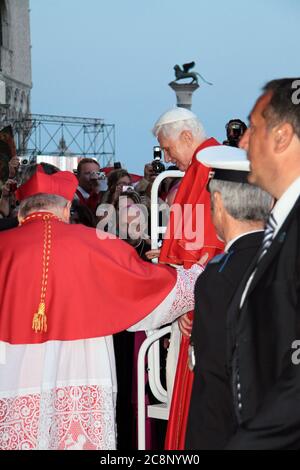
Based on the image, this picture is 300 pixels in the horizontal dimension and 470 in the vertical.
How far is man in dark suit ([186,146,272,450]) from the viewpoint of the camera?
319cm

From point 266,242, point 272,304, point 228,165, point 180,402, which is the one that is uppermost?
point 228,165

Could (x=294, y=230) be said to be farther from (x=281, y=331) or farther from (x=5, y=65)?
(x=5, y=65)

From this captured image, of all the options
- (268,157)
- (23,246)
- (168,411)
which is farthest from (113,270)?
(268,157)

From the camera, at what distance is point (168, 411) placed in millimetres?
5820

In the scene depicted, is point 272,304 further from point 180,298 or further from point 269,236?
point 180,298

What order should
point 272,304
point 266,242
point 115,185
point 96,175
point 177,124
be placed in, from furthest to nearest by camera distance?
point 96,175 → point 115,185 → point 177,124 → point 266,242 → point 272,304

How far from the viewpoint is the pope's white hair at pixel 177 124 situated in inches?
237

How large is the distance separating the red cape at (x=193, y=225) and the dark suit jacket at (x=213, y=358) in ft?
7.09

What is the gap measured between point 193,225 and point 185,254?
16 cm

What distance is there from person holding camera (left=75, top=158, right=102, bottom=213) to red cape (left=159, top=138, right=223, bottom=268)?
3.77 metres

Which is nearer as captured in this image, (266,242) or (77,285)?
(266,242)

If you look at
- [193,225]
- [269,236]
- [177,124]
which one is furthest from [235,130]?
[269,236]

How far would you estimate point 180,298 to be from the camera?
5.21 m

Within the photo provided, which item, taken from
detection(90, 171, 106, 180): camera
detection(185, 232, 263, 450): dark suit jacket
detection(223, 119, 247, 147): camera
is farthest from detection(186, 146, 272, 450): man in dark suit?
detection(90, 171, 106, 180): camera
